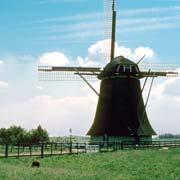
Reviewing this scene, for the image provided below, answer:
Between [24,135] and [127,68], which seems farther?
[24,135]

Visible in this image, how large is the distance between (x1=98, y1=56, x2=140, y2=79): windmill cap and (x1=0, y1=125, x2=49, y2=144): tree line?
23288 millimetres

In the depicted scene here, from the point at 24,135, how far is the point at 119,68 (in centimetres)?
2844

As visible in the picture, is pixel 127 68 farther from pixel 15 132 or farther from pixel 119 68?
pixel 15 132

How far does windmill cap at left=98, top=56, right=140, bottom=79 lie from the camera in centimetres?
5019

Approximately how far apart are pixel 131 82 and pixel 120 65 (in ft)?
7.75

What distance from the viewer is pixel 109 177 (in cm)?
2055

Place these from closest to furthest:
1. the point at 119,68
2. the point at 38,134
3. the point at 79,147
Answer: the point at 79,147
the point at 119,68
the point at 38,134

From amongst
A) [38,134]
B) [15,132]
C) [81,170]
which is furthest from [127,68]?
[15,132]

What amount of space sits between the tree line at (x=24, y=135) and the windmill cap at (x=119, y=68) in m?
23.3

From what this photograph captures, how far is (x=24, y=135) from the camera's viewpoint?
2869 inches

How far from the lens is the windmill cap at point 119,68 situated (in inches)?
1976

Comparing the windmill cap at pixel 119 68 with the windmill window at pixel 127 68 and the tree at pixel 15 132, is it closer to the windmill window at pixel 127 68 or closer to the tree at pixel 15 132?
the windmill window at pixel 127 68

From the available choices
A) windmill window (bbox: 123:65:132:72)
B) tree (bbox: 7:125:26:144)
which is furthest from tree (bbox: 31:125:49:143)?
windmill window (bbox: 123:65:132:72)

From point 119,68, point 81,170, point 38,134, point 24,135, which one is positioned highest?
point 119,68
